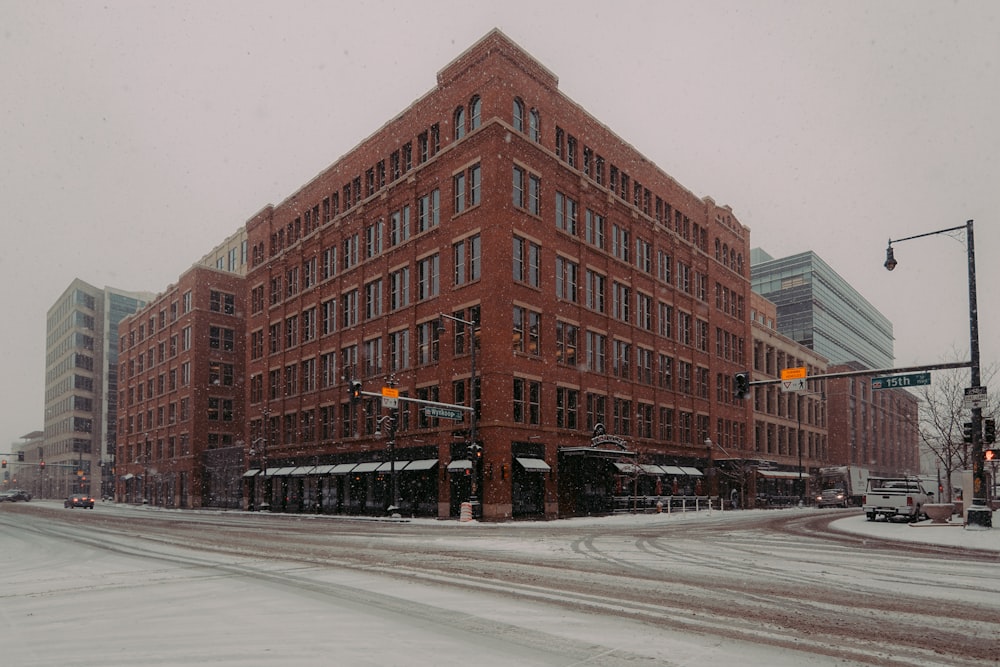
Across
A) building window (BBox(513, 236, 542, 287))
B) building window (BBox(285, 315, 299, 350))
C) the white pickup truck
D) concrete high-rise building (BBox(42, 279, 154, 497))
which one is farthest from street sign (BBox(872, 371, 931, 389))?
concrete high-rise building (BBox(42, 279, 154, 497))

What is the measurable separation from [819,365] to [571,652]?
95.5 metres

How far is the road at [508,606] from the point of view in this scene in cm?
716

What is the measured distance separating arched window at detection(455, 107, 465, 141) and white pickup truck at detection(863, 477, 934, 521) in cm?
2796

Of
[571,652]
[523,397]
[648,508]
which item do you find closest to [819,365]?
[648,508]

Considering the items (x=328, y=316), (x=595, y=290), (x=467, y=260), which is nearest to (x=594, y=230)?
(x=595, y=290)

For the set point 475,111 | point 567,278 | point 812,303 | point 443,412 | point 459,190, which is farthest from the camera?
point 812,303

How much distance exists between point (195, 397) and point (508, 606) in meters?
66.5

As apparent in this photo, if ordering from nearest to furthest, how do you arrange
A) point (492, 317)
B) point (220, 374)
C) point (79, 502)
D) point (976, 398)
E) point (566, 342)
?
point (976, 398)
point (492, 317)
point (566, 342)
point (79, 502)
point (220, 374)

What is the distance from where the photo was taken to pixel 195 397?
6981 cm

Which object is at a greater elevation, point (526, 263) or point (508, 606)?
point (526, 263)

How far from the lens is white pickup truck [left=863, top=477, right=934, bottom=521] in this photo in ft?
105

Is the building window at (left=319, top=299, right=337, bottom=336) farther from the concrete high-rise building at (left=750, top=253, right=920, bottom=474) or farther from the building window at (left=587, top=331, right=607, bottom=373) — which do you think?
the concrete high-rise building at (left=750, top=253, right=920, bottom=474)

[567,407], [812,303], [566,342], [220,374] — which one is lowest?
[567,407]

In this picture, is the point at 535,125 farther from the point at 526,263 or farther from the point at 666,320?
the point at 666,320
